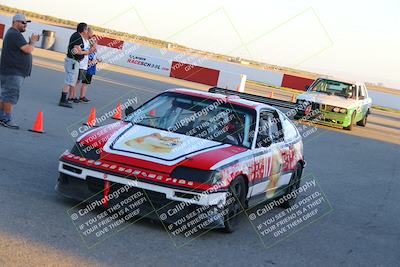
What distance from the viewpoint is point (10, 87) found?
9.99 metres

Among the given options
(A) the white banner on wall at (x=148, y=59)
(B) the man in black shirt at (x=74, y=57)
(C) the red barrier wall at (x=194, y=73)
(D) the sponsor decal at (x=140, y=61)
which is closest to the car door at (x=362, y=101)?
(B) the man in black shirt at (x=74, y=57)

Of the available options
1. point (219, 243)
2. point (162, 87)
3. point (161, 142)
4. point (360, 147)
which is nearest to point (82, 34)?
point (360, 147)

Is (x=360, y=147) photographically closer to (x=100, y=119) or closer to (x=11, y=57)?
(x=100, y=119)

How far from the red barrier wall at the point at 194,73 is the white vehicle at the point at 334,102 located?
1264 centimetres

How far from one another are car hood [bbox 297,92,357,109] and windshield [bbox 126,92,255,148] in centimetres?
1263

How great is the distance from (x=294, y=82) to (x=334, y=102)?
852 inches

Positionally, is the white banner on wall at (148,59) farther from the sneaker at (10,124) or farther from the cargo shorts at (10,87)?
the cargo shorts at (10,87)

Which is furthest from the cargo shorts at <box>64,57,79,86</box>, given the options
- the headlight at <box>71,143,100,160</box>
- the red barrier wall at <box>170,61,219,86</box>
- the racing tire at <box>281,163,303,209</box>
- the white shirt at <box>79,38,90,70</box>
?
the red barrier wall at <box>170,61,219,86</box>

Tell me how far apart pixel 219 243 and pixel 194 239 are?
0.24 m

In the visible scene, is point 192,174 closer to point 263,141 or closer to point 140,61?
point 263,141

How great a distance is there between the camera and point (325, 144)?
1603 centimetres

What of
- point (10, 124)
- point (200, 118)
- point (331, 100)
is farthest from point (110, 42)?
point (200, 118)

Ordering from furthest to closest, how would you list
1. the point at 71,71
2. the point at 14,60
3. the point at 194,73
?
1. the point at 194,73
2. the point at 71,71
3. the point at 14,60

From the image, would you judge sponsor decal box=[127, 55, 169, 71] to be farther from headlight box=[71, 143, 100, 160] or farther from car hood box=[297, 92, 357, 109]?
headlight box=[71, 143, 100, 160]
